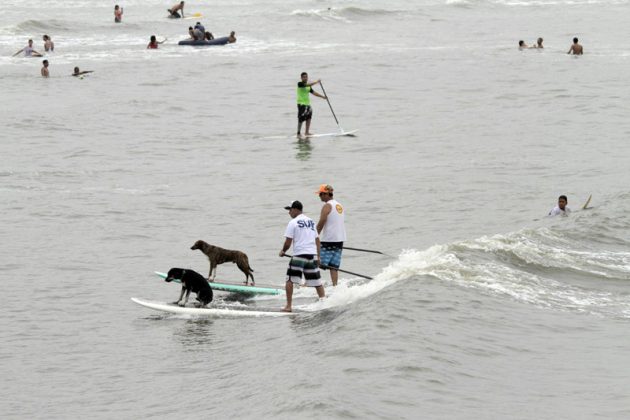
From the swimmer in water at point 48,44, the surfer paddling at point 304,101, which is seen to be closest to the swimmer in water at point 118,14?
the swimmer in water at point 48,44

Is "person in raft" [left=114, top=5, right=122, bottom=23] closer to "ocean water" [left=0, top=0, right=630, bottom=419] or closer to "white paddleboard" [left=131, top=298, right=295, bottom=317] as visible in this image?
"ocean water" [left=0, top=0, right=630, bottom=419]

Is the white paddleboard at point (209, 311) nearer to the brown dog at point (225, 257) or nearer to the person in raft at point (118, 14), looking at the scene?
the brown dog at point (225, 257)

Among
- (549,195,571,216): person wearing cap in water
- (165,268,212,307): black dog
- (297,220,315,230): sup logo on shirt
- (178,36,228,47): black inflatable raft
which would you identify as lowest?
(165,268,212,307): black dog

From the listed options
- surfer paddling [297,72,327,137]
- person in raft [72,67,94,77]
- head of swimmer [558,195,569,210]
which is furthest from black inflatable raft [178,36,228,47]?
head of swimmer [558,195,569,210]

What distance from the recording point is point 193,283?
14.9 m

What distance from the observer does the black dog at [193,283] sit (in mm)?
14852

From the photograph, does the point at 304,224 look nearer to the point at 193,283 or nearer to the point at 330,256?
the point at 330,256

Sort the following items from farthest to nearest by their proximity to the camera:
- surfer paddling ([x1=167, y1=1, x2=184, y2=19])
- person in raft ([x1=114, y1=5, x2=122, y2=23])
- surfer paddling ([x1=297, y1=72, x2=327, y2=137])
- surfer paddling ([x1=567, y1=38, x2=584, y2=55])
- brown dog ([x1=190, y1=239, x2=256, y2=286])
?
surfer paddling ([x1=167, y1=1, x2=184, y2=19]) → person in raft ([x1=114, y1=5, x2=122, y2=23]) → surfer paddling ([x1=567, y1=38, x2=584, y2=55]) → surfer paddling ([x1=297, y1=72, x2=327, y2=137]) → brown dog ([x1=190, y1=239, x2=256, y2=286])

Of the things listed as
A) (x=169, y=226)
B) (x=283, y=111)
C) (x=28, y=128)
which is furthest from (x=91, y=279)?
(x=283, y=111)

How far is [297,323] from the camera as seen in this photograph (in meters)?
13.8

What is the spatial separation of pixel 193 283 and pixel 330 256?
1951 millimetres

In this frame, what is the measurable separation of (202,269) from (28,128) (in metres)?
15.3

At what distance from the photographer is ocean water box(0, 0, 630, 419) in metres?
11.3

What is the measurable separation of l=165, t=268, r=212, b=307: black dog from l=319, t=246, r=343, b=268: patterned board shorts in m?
1.65
